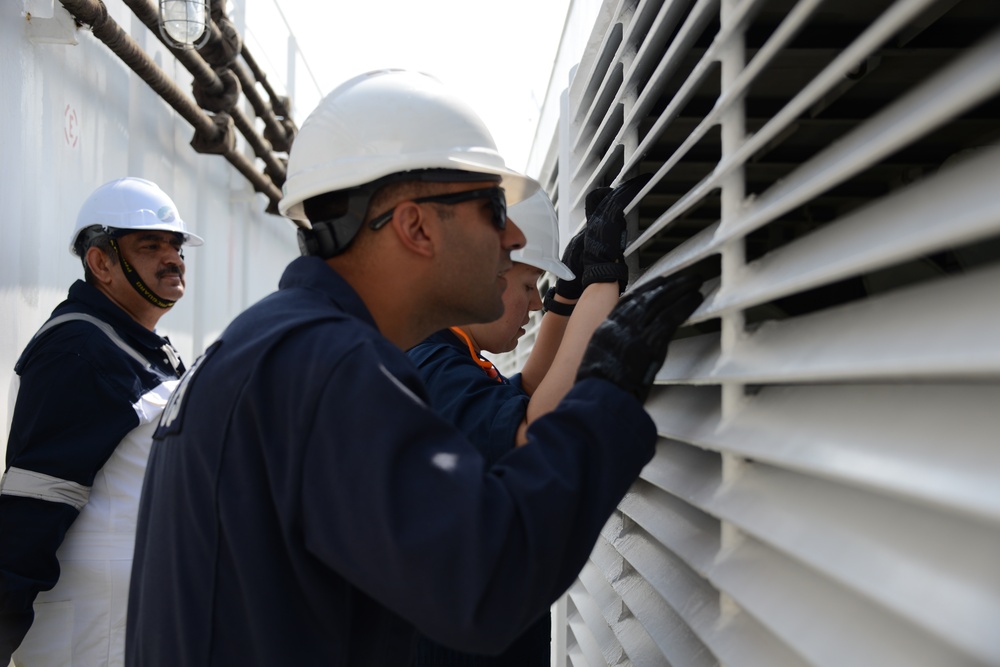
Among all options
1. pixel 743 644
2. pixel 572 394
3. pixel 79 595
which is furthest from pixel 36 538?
pixel 743 644

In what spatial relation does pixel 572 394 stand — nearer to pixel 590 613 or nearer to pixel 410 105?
pixel 410 105

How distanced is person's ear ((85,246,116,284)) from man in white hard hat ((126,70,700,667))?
2236 millimetres

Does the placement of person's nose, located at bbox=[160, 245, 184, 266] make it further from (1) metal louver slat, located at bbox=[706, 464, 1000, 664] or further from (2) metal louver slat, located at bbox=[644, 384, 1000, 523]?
(1) metal louver slat, located at bbox=[706, 464, 1000, 664]

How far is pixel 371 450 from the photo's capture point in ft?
3.92

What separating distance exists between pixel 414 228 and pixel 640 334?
458 millimetres

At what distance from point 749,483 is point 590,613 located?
135 cm

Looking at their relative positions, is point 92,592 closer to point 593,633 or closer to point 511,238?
point 593,633

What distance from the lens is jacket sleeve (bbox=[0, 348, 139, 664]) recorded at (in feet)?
9.68

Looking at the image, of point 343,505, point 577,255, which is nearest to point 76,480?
point 577,255

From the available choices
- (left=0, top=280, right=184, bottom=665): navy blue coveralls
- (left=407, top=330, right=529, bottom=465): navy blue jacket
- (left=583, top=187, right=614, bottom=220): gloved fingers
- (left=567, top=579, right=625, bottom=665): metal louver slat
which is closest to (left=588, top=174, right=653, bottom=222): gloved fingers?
(left=583, top=187, right=614, bottom=220): gloved fingers

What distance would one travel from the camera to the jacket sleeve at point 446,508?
1166mm

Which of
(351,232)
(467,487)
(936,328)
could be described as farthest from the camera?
(351,232)

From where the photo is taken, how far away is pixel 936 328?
2.60 feet

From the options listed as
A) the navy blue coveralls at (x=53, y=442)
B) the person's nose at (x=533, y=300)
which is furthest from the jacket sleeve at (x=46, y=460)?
the person's nose at (x=533, y=300)
